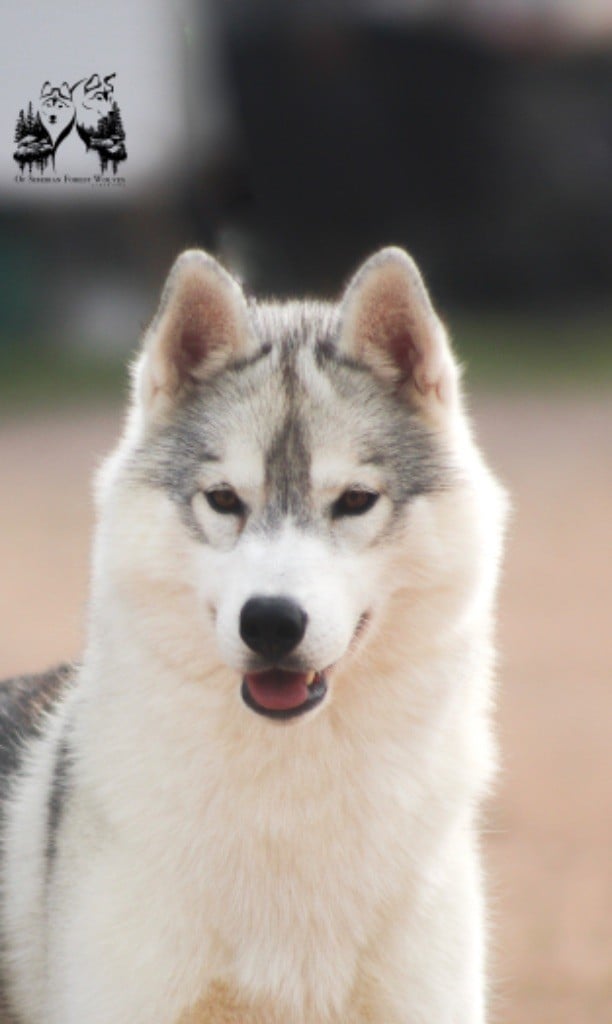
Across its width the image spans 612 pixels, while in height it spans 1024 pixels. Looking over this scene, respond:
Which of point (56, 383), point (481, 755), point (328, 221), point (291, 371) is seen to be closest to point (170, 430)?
point (291, 371)

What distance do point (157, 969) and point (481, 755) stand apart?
3.23 ft

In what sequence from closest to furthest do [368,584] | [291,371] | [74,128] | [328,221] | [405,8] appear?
1. [368,584]
2. [291,371]
3. [74,128]
4. [328,221]
5. [405,8]

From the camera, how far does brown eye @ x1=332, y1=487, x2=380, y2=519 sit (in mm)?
3455

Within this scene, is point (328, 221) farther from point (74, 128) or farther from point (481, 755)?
point (481, 755)

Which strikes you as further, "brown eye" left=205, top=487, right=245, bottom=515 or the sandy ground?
the sandy ground

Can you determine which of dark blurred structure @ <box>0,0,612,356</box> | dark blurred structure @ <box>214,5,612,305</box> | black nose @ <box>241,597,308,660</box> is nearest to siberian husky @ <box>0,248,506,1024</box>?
black nose @ <box>241,597,308,660</box>

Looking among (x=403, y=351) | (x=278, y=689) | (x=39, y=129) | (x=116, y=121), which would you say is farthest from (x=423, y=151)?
(x=278, y=689)

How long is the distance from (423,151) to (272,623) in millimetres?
28087

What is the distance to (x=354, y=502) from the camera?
Result: 3.47m

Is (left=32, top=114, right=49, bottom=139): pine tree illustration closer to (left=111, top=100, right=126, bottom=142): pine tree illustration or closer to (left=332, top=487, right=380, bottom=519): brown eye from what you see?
(left=111, top=100, right=126, bottom=142): pine tree illustration

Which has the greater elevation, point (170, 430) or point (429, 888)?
point (170, 430)

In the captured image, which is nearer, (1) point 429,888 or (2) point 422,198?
(1) point 429,888

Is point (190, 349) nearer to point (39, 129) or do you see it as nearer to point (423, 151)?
point (39, 129)

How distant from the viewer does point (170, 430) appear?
3701 mm
